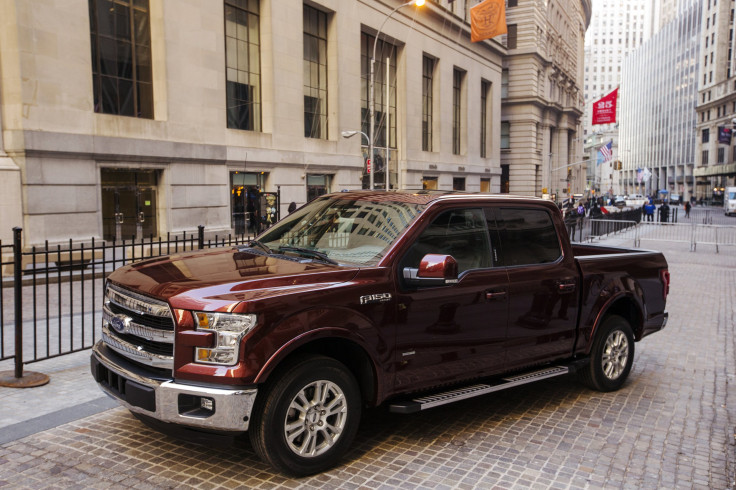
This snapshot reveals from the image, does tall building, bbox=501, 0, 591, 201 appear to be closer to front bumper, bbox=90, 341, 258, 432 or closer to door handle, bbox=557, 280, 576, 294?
door handle, bbox=557, 280, 576, 294

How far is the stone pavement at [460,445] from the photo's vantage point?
4.03 meters

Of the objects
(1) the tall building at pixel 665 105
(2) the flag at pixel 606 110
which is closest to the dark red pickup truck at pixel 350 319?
(2) the flag at pixel 606 110

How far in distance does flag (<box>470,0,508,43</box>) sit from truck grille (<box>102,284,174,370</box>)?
31454mm

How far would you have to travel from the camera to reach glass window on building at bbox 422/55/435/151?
38.5m

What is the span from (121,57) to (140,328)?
721 inches

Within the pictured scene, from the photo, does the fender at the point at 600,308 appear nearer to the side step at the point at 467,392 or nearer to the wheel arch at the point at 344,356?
the side step at the point at 467,392

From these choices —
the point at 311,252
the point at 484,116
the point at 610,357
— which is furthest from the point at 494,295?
the point at 484,116

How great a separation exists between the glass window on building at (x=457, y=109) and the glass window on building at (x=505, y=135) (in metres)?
19.0

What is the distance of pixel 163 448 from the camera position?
14.5ft

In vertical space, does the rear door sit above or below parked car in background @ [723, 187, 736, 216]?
below

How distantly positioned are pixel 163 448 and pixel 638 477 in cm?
358

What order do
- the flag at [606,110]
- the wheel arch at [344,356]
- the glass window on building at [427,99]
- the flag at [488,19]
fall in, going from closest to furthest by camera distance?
→ the wheel arch at [344,356]
the flag at [488,19]
the glass window on building at [427,99]
the flag at [606,110]

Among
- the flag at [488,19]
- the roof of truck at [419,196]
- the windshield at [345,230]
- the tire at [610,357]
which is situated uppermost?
the flag at [488,19]

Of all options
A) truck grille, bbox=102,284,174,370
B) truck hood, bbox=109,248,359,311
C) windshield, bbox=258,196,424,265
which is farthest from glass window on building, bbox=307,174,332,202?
truck grille, bbox=102,284,174,370
